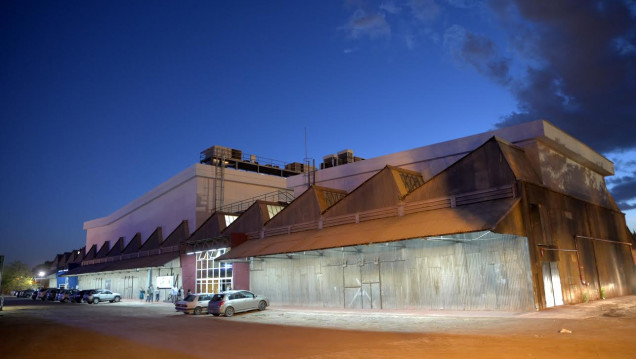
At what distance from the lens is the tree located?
391 feet

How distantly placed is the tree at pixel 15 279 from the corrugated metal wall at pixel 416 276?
383 ft

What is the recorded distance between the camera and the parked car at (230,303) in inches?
1048

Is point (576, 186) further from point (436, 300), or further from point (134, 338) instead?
point (134, 338)

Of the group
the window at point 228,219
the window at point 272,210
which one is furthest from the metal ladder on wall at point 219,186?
the window at point 272,210

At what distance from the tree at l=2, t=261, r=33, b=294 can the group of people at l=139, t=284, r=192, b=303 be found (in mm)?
89949

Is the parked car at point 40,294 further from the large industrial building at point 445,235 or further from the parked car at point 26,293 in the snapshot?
the large industrial building at point 445,235

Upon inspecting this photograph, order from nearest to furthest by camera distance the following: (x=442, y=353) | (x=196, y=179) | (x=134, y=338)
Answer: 1. (x=442, y=353)
2. (x=134, y=338)
3. (x=196, y=179)

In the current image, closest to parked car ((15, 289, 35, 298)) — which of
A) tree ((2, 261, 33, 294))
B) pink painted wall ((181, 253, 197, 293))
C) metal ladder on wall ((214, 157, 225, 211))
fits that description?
pink painted wall ((181, 253, 197, 293))

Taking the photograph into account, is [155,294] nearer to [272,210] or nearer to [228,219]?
[228,219]

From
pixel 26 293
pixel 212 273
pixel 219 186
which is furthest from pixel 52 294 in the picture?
pixel 212 273

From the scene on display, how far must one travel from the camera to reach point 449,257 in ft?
78.7

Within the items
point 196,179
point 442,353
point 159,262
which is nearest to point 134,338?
point 442,353

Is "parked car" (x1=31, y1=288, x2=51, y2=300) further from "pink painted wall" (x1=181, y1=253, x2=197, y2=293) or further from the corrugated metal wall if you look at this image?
the corrugated metal wall

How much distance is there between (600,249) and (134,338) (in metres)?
29.5
